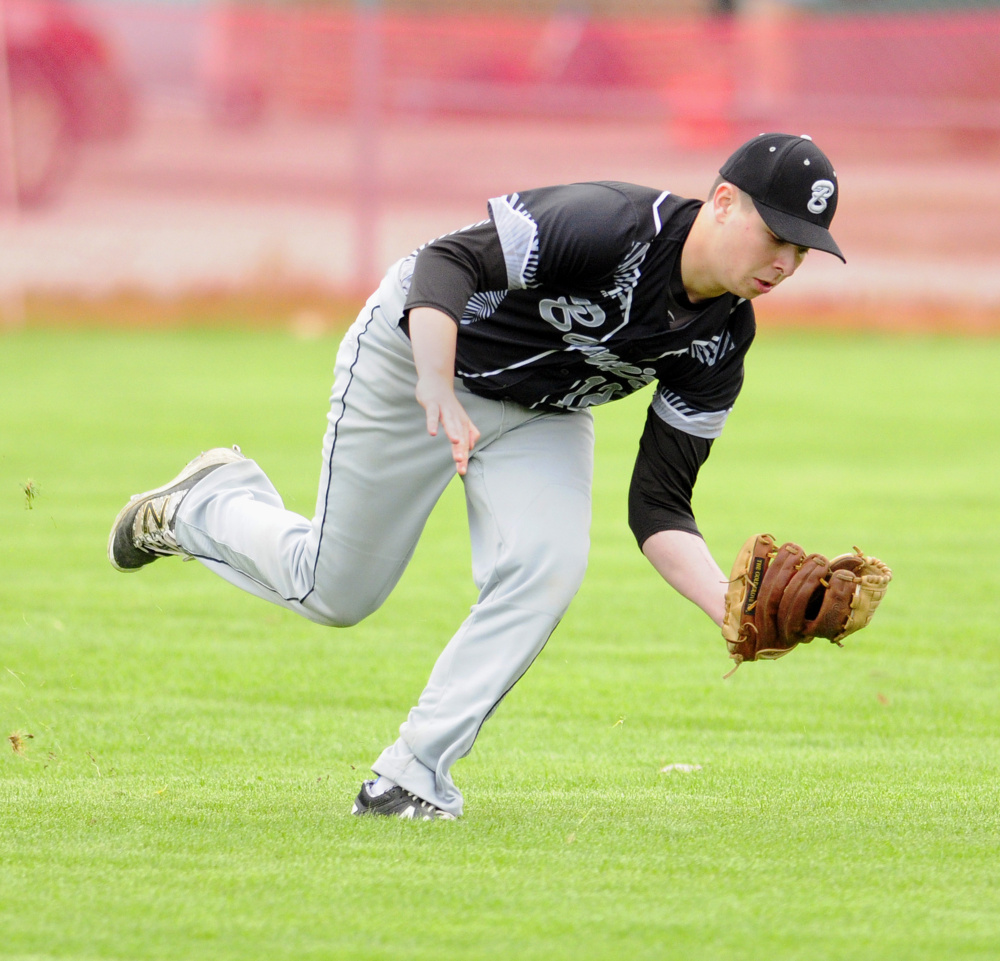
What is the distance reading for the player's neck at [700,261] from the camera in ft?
12.0

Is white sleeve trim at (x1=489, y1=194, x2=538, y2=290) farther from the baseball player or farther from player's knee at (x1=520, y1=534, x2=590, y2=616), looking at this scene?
player's knee at (x1=520, y1=534, x2=590, y2=616)

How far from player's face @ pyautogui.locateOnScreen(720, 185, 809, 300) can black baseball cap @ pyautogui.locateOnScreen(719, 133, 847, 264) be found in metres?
0.03

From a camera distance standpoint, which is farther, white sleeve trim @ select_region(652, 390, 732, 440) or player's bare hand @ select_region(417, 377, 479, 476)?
white sleeve trim @ select_region(652, 390, 732, 440)

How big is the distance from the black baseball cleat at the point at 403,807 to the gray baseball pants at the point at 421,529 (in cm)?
2

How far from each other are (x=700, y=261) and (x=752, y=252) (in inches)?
5.3

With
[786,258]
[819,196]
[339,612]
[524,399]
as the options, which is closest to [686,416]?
[524,399]

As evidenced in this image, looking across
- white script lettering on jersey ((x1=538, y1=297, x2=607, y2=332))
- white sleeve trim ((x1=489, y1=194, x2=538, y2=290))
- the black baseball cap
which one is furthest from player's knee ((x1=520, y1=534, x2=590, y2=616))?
the black baseball cap

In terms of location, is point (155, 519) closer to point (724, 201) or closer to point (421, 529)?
point (421, 529)

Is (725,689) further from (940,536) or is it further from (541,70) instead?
(541,70)

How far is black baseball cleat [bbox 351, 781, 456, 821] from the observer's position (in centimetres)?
371

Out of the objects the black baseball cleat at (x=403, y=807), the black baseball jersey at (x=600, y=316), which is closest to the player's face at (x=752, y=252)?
the black baseball jersey at (x=600, y=316)

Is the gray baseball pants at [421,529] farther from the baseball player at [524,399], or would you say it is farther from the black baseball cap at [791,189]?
the black baseball cap at [791,189]

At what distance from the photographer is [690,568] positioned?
400cm

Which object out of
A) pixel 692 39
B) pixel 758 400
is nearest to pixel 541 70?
pixel 692 39
